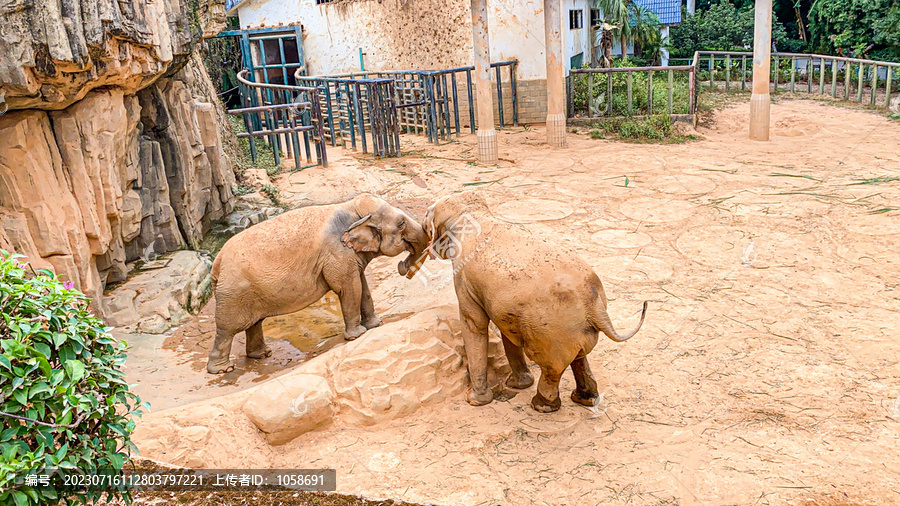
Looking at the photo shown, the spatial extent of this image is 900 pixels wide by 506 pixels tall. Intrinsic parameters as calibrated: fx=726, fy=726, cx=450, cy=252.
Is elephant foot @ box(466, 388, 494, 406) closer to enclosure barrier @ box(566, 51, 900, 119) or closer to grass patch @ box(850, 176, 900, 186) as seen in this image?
grass patch @ box(850, 176, 900, 186)

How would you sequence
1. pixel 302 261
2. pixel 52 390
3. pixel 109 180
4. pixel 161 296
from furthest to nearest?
pixel 161 296
pixel 109 180
pixel 302 261
pixel 52 390

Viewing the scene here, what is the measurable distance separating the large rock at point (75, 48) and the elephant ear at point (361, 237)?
264 cm

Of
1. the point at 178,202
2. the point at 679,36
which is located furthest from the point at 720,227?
the point at 679,36

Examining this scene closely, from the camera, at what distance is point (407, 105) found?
1420 centimetres

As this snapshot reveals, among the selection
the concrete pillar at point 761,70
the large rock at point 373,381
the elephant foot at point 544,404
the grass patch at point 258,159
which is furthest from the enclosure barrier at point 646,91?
the elephant foot at point 544,404

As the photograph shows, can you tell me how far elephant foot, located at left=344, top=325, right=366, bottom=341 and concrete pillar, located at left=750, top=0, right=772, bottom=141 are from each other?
381 inches

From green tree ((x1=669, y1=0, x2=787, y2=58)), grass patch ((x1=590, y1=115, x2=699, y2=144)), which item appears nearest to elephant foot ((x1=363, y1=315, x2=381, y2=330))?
grass patch ((x1=590, y1=115, x2=699, y2=144))

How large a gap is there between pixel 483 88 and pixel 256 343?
25.3 ft

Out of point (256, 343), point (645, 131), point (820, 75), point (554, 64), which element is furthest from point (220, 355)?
point (820, 75)

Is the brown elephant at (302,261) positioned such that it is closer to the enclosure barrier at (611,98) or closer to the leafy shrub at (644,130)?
the leafy shrub at (644,130)

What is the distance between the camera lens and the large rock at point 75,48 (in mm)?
5516

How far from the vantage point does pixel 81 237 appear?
22.7 ft

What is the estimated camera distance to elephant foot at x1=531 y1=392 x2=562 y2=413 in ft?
16.8

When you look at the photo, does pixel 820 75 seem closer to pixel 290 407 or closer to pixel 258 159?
pixel 258 159
